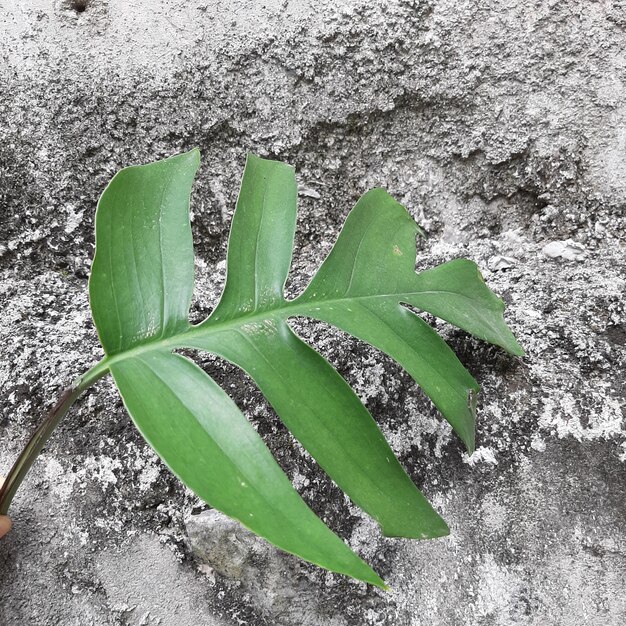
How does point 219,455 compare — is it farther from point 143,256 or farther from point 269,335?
point 143,256

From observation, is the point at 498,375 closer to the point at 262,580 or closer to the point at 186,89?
the point at 262,580

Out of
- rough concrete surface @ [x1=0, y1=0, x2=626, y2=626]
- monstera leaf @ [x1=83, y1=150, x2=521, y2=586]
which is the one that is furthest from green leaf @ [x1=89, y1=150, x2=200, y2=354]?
rough concrete surface @ [x1=0, y1=0, x2=626, y2=626]

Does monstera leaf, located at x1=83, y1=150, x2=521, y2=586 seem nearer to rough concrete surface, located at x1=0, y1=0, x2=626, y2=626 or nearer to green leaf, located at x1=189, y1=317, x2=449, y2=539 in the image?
green leaf, located at x1=189, y1=317, x2=449, y2=539

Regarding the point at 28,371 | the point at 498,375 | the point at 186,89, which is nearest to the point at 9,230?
the point at 28,371

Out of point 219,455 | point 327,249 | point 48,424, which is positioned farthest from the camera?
point 327,249

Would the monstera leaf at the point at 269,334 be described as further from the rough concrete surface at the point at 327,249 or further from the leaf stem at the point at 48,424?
the rough concrete surface at the point at 327,249

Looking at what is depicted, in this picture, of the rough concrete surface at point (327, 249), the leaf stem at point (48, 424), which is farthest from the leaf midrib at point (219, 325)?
the rough concrete surface at point (327, 249)

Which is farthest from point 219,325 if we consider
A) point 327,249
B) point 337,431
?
point 327,249
